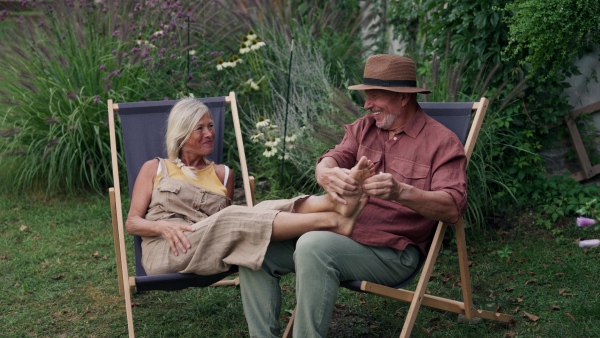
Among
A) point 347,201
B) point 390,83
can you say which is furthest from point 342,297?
point 390,83

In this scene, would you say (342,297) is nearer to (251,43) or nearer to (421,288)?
(421,288)

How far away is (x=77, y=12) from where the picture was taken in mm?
7062

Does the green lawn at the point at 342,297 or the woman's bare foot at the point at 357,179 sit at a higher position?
the woman's bare foot at the point at 357,179

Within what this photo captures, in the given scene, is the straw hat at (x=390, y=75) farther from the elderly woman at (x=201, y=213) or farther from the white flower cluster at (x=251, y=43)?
the white flower cluster at (x=251, y=43)

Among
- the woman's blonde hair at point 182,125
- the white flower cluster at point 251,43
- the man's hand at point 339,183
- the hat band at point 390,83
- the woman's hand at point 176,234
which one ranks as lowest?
the woman's hand at point 176,234

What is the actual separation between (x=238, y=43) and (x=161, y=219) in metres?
3.59

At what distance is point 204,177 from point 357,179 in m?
1.18

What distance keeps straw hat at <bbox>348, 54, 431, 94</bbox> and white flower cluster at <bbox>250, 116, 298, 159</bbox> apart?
2.15 meters

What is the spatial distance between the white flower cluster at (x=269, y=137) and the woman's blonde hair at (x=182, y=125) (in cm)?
170

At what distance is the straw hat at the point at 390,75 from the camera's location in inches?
150

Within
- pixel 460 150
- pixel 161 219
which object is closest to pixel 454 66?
pixel 460 150

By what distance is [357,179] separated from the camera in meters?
3.46

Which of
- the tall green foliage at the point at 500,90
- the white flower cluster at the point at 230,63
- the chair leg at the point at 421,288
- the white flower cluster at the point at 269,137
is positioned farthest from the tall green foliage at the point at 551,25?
the white flower cluster at the point at 230,63

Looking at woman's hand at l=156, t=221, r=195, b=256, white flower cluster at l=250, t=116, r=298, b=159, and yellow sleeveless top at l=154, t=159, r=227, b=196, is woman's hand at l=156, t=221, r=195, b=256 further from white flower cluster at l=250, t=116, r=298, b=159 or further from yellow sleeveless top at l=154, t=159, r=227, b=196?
white flower cluster at l=250, t=116, r=298, b=159
